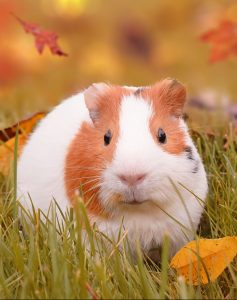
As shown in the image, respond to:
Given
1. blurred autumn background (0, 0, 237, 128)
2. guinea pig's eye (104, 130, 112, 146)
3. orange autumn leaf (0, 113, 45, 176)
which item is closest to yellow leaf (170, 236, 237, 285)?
guinea pig's eye (104, 130, 112, 146)

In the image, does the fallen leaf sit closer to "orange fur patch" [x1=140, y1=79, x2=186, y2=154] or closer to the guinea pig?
the guinea pig

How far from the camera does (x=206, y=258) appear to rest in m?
3.12

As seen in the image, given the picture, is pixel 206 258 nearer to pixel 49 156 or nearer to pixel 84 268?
pixel 84 268

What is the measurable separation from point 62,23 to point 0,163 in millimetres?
6329

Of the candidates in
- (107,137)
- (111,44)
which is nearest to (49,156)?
(107,137)

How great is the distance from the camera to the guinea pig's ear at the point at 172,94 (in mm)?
3482

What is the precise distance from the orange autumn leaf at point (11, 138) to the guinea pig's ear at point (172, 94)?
1119 millimetres

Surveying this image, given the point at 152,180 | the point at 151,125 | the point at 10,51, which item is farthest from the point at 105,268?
the point at 10,51

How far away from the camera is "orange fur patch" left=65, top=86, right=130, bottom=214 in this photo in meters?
3.26

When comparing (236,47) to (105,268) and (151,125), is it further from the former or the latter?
(105,268)

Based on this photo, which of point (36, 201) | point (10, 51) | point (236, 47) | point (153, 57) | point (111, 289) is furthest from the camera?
point (153, 57)

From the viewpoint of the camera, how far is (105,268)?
294cm

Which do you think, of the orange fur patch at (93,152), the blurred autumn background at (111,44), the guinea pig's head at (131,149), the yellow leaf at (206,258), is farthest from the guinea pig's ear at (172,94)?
the blurred autumn background at (111,44)

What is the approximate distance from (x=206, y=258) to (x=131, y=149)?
0.57 meters
